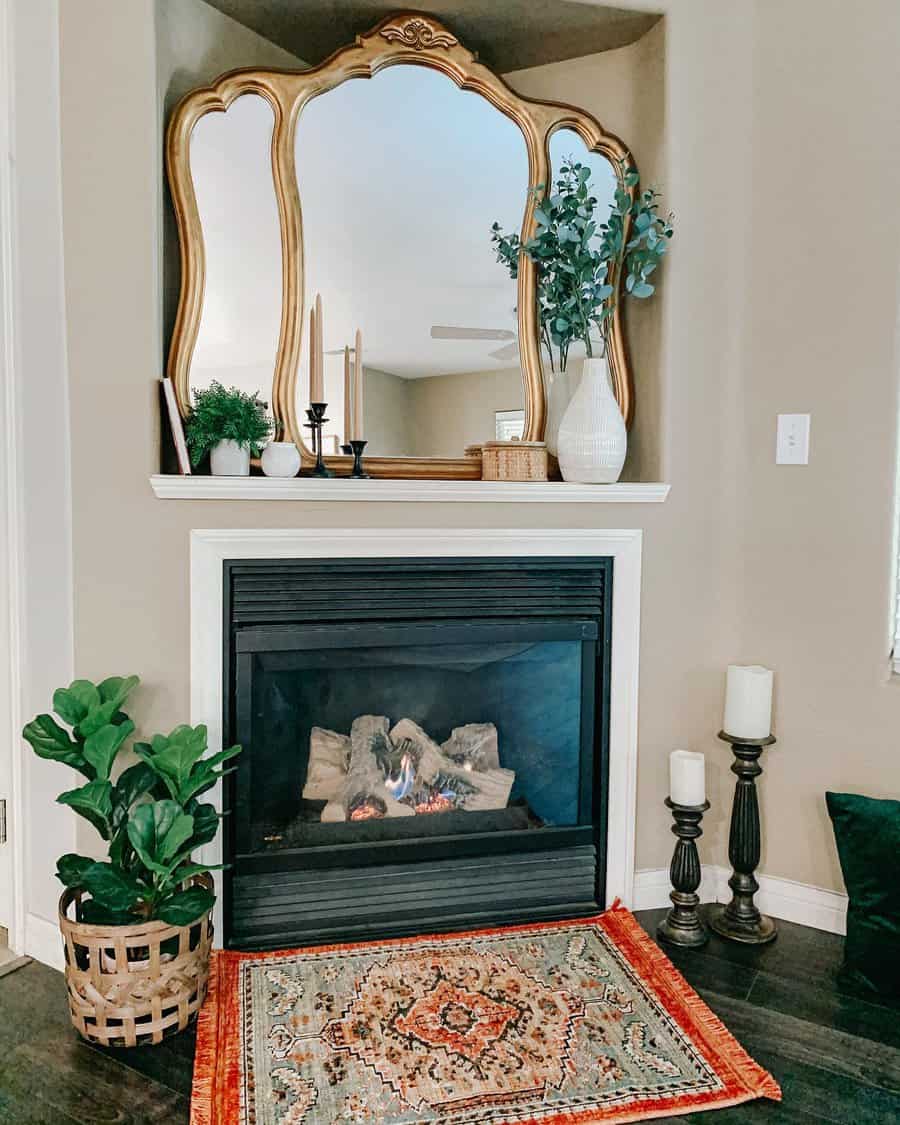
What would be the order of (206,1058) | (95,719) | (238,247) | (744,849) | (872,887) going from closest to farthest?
(206,1058)
(95,719)
(872,887)
(238,247)
(744,849)

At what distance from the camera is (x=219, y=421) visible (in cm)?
196

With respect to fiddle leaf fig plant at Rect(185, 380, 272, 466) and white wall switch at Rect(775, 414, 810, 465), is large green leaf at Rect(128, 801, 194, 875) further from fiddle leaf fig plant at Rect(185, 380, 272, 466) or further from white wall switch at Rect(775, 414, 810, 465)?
white wall switch at Rect(775, 414, 810, 465)

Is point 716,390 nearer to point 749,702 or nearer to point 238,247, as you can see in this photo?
point 749,702

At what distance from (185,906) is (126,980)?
0.59ft

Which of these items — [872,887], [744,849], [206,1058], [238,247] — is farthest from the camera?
[744,849]

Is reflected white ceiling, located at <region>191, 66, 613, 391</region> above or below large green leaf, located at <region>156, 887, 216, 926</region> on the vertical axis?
above

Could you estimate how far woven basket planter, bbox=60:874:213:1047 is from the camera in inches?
64.2

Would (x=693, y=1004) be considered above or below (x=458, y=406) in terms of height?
below

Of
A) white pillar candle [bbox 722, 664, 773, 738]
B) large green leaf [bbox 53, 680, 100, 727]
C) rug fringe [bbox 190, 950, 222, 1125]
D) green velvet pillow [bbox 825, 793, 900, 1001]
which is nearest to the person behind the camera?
rug fringe [bbox 190, 950, 222, 1125]

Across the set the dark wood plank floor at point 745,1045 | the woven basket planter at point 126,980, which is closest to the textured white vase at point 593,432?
the dark wood plank floor at point 745,1045

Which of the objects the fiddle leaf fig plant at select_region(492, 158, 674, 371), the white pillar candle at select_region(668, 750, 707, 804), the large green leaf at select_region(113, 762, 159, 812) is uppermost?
the fiddle leaf fig plant at select_region(492, 158, 674, 371)

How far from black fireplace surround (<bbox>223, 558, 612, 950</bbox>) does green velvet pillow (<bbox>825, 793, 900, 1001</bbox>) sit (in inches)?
23.4

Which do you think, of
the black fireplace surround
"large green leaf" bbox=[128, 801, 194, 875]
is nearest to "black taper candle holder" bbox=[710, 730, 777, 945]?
the black fireplace surround

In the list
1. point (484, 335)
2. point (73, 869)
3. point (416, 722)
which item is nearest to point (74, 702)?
point (73, 869)
